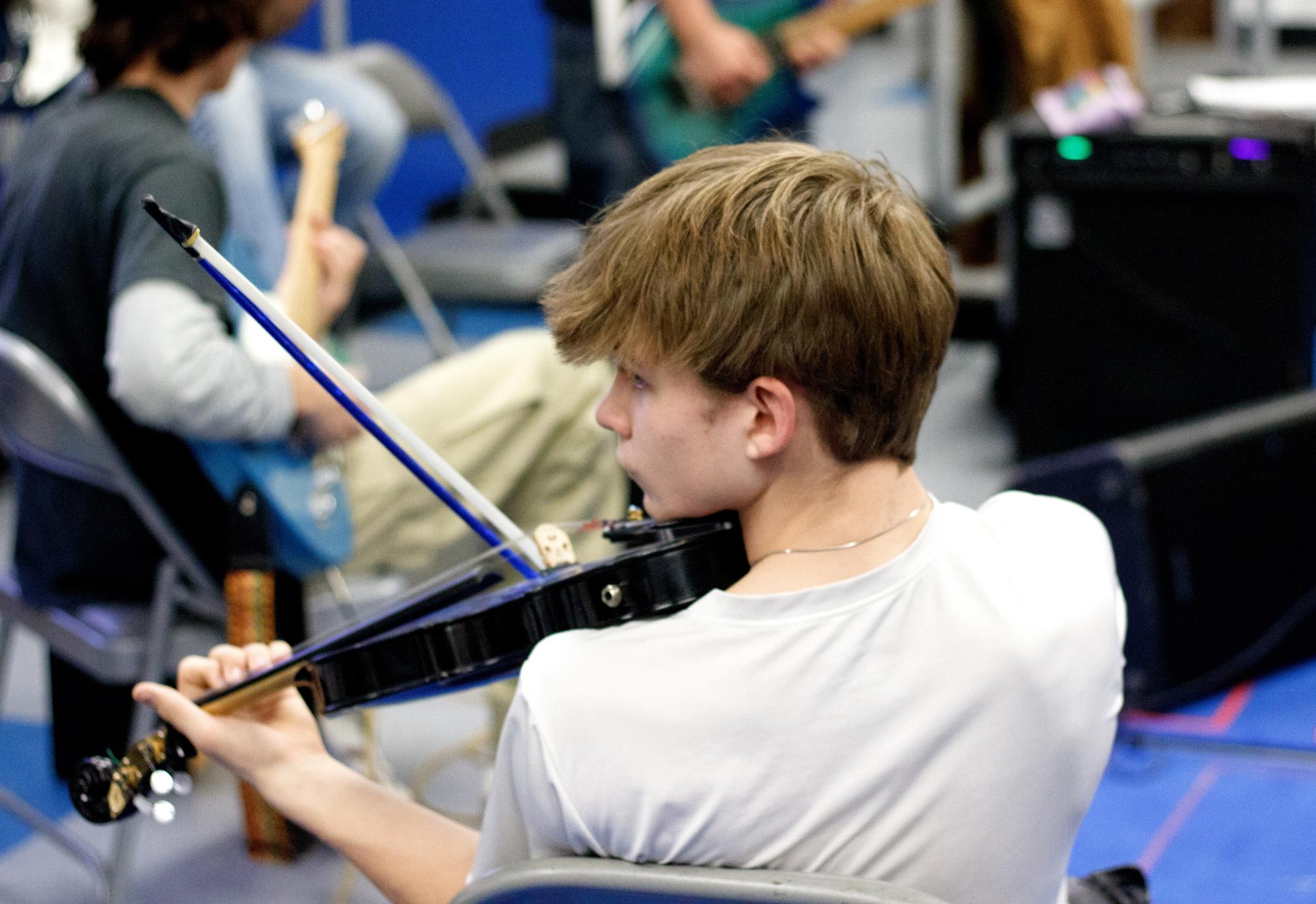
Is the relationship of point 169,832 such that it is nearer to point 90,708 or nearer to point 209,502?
point 90,708

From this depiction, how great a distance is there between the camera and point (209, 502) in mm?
2088

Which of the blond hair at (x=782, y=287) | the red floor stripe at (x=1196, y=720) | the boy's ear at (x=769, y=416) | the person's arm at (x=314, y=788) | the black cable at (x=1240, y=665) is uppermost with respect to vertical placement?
the blond hair at (x=782, y=287)

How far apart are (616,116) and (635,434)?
2581 millimetres

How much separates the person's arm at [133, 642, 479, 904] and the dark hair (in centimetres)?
106

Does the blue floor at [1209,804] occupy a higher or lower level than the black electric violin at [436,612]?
lower

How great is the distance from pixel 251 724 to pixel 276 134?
221 cm

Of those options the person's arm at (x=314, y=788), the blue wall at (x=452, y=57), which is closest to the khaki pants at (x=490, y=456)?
the person's arm at (x=314, y=788)

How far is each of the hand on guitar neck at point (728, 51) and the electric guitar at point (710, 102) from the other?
0.04 feet

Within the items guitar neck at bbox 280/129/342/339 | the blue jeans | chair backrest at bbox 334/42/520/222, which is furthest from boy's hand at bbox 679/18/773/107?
guitar neck at bbox 280/129/342/339

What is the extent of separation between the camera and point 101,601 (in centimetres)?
210

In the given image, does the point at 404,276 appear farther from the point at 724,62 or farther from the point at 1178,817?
the point at 1178,817

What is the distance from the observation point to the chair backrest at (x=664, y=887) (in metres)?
0.87

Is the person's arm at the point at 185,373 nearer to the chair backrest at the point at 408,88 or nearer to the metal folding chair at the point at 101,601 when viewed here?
the metal folding chair at the point at 101,601

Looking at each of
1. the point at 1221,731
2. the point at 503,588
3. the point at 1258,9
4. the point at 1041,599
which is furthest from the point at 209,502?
the point at 1258,9
